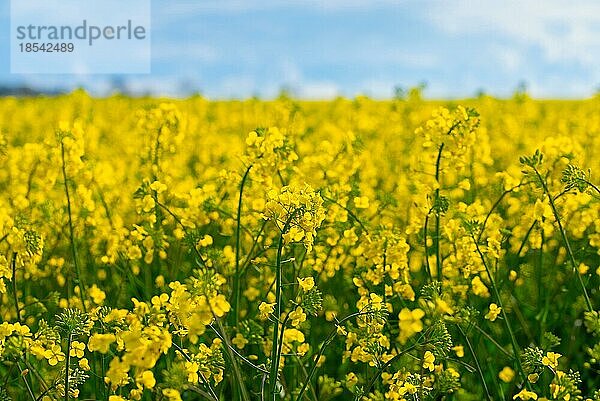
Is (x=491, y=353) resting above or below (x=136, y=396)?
below

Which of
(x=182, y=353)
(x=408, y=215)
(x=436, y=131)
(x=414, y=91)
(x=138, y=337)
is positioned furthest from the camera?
(x=414, y=91)

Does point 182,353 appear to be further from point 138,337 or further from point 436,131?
point 436,131

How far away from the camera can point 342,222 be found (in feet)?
11.3

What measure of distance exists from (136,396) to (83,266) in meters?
2.36

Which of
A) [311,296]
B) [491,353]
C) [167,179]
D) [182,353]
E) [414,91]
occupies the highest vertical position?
[414,91]

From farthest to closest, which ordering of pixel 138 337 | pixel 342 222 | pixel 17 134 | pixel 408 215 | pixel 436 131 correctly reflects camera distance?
pixel 17 134 < pixel 408 215 < pixel 342 222 < pixel 436 131 < pixel 138 337

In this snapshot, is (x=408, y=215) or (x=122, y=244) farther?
(x=408, y=215)

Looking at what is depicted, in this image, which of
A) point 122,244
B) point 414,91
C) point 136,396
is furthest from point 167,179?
point 414,91

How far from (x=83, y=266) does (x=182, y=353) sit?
2530mm

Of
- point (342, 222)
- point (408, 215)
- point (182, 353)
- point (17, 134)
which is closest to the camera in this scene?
point (182, 353)

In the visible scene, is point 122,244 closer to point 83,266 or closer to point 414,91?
point 83,266

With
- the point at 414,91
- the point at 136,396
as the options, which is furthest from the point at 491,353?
the point at 414,91

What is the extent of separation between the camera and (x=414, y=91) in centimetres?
675

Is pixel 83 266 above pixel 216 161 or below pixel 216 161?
below
